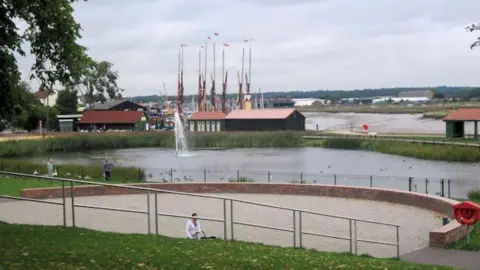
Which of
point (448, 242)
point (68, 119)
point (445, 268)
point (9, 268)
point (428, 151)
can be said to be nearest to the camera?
point (9, 268)

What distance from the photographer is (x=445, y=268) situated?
37.6 ft

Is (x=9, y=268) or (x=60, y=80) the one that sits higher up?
(x=60, y=80)

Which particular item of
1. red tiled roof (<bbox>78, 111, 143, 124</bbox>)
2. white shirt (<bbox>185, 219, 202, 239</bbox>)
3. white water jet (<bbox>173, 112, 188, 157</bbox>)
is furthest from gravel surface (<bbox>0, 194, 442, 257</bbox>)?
red tiled roof (<bbox>78, 111, 143, 124</bbox>)

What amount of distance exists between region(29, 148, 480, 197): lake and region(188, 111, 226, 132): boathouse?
93.4 feet

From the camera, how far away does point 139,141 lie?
86.1 meters

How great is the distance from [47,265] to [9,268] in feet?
1.83

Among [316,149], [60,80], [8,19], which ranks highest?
[8,19]

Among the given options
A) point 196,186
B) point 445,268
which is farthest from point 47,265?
point 196,186

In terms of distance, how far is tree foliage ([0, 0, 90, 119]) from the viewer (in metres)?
12.4

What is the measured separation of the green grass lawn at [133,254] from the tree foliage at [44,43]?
3.08 m

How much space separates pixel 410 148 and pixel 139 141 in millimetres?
39000

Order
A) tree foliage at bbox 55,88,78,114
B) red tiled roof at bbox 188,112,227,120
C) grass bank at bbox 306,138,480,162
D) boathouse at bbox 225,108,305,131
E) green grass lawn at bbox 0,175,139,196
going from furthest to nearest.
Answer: tree foliage at bbox 55,88,78,114, red tiled roof at bbox 188,112,227,120, boathouse at bbox 225,108,305,131, grass bank at bbox 306,138,480,162, green grass lawn at bbox 0,175,139,196

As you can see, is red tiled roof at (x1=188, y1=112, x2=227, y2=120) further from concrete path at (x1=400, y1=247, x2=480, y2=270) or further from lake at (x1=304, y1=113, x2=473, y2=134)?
concrete path at (x1=400, y1=247, x2=480, y2=270)

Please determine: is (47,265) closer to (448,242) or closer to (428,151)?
(448,242)
